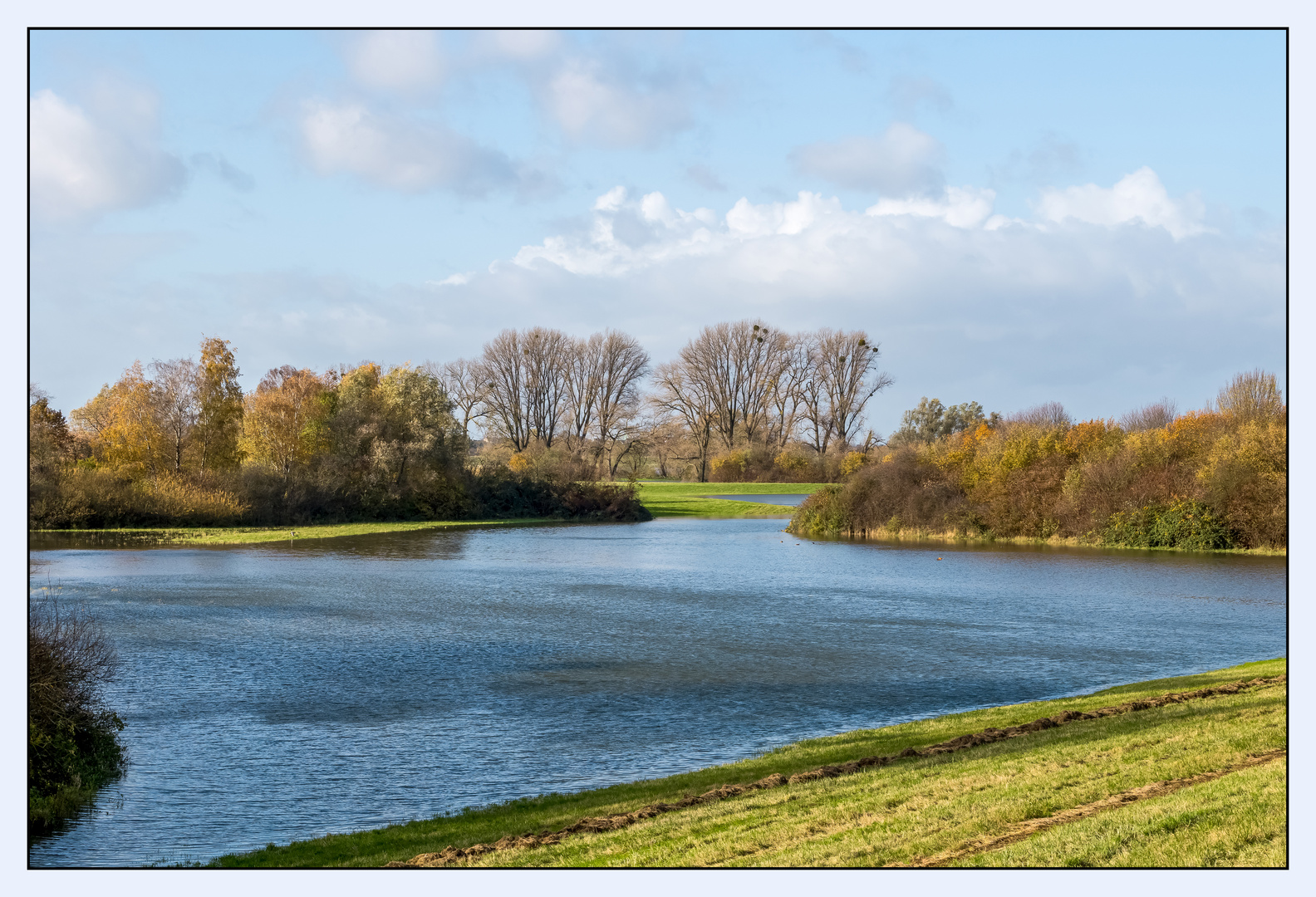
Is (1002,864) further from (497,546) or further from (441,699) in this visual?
(497,546)

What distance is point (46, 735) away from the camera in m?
11.1

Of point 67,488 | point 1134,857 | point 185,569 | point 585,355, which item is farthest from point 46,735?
point 585,355

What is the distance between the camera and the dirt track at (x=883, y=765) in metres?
8.16

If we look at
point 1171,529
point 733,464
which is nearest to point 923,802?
point 1171,529

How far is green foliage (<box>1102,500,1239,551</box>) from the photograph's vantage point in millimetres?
41156

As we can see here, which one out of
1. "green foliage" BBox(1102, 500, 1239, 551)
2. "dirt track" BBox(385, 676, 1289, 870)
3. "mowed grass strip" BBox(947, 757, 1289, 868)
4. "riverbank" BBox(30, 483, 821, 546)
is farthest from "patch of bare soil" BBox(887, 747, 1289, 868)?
"riverbank" BBox(30, 483, 821, 546)

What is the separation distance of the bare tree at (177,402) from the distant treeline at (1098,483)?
31871mm

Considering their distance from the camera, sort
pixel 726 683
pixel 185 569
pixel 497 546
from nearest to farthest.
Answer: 1. pixel 726 683
2. pixel 185 569
3. pixel 497 546

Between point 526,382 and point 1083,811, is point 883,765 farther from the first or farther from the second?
point 526,382

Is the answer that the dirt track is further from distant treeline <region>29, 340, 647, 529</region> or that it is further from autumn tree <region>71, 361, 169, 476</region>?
autumn tree <region>71, 361, 169, 476</region>

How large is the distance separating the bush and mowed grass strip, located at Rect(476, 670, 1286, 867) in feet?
16.3

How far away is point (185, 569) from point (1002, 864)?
31790mm

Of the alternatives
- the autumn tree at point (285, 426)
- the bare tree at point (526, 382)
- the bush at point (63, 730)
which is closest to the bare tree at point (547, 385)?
the bare tree at point (526, 382)

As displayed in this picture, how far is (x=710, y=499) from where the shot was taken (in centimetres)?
8419
